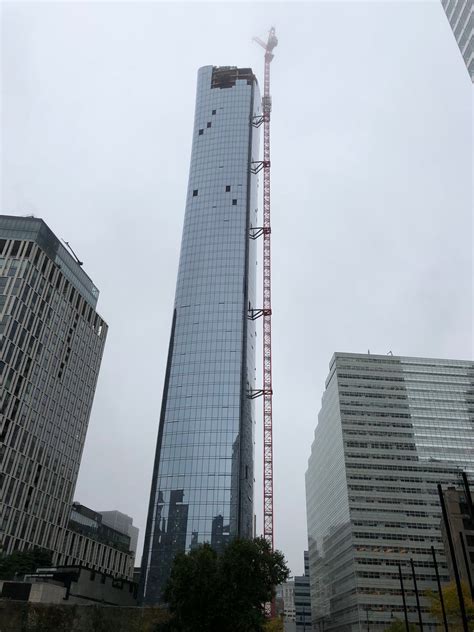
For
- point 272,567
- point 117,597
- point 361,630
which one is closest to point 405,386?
point 361,630

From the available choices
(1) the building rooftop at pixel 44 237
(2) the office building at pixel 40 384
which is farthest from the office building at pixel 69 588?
(1) the building rooftop at pixel 44 237

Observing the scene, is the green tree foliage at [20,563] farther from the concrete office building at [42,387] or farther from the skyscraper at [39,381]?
the concrete office building at [42,387]

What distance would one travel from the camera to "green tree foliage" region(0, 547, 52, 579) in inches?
4035

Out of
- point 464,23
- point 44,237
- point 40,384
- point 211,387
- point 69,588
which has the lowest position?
point 69,588

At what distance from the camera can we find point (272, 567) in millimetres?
73625

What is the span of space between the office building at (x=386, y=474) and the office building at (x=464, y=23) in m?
105

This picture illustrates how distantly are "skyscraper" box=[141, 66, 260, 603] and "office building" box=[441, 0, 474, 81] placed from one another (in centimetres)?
8625

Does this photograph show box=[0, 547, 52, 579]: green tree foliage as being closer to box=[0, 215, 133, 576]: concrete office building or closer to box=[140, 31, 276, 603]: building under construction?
box=[0, 215, 133, 576]: concrete office building

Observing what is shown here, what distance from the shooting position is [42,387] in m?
147

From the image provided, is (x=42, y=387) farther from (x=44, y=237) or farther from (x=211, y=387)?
(x=211, y=387)

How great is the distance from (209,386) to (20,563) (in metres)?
69.9

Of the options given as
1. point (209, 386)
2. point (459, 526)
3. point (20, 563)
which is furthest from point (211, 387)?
point (459, 526)

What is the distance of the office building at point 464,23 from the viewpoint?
114125 mm

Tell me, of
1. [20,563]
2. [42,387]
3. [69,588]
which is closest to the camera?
[69,588]
